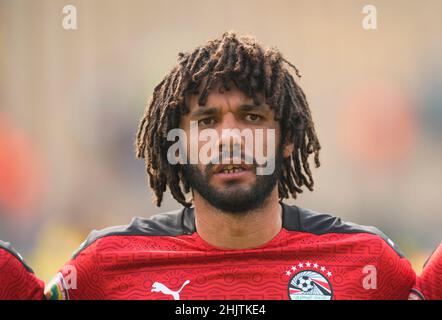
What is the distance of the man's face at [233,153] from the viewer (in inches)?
114

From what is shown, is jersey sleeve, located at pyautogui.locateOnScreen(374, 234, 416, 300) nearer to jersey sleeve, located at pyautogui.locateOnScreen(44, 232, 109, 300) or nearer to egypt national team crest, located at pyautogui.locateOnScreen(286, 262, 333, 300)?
egypt national team crest, located at pyautogui.locateOnScreen(286, 262, 333, 300)

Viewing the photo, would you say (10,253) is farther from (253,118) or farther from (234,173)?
(253,118)

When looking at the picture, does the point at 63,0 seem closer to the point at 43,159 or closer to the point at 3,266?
the point at 43,159

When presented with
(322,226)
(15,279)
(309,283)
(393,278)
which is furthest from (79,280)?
(393,278)

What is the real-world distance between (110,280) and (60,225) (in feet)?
11.3

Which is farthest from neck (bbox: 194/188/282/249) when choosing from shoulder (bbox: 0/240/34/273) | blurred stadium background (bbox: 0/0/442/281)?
blurred stadium background (bbox: 0/0/442/281)

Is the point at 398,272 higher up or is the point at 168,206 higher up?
the point at 398,272

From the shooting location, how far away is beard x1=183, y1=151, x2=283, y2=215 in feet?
9.56

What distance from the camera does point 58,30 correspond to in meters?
7.35

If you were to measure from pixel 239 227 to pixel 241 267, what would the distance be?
15cm

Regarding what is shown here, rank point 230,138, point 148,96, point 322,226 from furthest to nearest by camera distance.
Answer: point 148,96
point 322,226
point 230,138

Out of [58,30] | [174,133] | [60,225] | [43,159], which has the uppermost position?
[58,30]

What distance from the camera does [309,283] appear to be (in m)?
2.93
